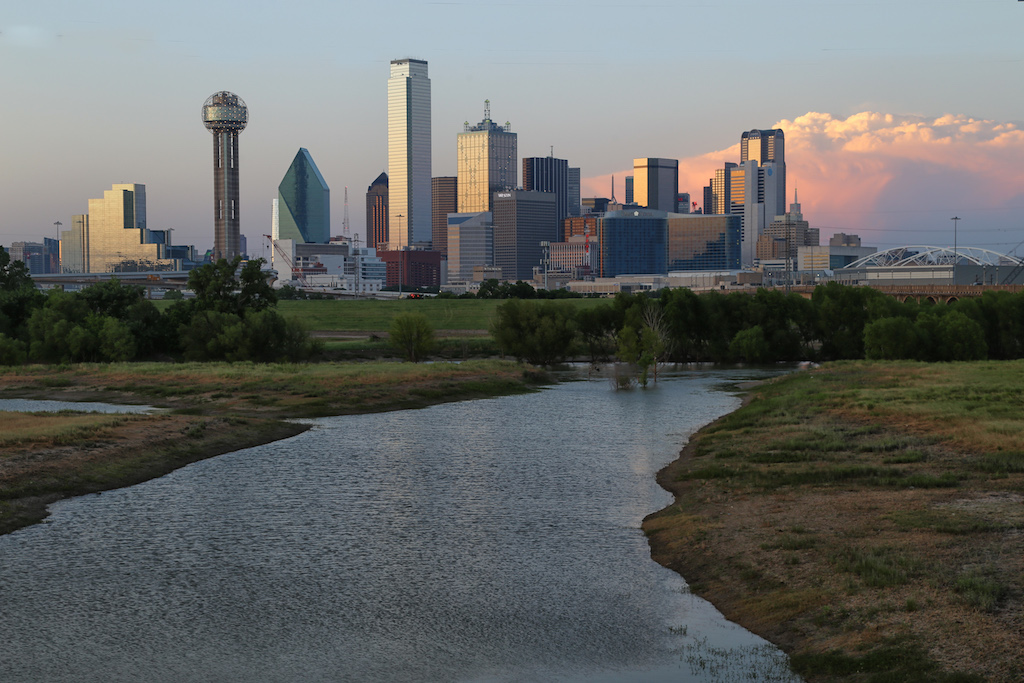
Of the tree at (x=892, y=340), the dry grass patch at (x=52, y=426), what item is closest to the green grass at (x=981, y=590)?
the dry grass patch at (x=52, y=426)

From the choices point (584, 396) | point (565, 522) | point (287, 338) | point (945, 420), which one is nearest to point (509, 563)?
point (565, 522)

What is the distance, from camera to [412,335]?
417ft

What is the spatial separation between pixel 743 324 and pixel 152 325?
7960cm

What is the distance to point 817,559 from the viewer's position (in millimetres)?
28000

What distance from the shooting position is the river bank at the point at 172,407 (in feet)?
148

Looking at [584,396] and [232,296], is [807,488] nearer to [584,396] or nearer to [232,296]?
[584,396]

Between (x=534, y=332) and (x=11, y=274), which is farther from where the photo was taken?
(x=11, y=274)

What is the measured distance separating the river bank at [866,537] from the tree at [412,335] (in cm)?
7167

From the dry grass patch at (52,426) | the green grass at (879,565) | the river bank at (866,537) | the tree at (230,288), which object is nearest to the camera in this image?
the river bank at (866,537)

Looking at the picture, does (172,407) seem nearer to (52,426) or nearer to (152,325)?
(52,426)

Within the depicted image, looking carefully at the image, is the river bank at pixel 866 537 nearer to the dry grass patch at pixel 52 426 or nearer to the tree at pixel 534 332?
the dry grass patch at pixel 52 426

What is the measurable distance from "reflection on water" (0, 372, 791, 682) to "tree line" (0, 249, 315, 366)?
221 ft

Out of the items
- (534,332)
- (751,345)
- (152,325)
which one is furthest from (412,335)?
(751,345)

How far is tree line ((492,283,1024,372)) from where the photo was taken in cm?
12531
